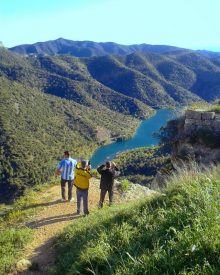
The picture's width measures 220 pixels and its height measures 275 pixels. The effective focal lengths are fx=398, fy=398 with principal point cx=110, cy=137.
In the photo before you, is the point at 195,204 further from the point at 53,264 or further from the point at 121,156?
the point at 121,156

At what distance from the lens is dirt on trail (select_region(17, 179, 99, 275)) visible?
23.0 ft

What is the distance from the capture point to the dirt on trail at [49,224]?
700 cm

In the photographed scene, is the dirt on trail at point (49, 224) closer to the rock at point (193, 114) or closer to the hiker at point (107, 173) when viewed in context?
the hiker at point (107, 173)

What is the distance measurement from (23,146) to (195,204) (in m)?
76.4

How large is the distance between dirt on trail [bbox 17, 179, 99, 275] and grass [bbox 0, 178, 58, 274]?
0.15 metres

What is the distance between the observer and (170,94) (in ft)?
525

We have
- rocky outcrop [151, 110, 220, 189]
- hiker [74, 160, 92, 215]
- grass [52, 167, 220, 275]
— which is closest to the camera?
grass [52, 167, 220, 275]

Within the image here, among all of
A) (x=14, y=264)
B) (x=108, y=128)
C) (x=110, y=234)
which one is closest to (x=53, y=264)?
(x=14, y=264)

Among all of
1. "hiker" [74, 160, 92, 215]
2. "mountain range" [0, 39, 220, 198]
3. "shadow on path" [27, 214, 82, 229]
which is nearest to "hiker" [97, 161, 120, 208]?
"hiker" [74, 160, 92, 215]

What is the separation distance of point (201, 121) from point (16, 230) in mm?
6650

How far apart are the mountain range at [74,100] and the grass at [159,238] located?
58119mm

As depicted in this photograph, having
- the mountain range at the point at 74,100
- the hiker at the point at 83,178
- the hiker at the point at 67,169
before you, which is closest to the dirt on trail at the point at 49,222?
the hiker at the point at 83,178

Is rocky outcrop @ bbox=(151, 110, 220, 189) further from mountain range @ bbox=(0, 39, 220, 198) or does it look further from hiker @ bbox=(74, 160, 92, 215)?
mountain range @ bbox=(0, 39, 220, 198)

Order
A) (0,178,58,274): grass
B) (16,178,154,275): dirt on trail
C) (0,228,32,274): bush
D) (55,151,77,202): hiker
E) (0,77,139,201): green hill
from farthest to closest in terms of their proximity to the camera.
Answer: (0,77,139,201): green hill < (55,151,77,202): hiker < (0,178,58,274): grass < (16,178,154,275): dirt on trail < (0,228,32,274): bush
